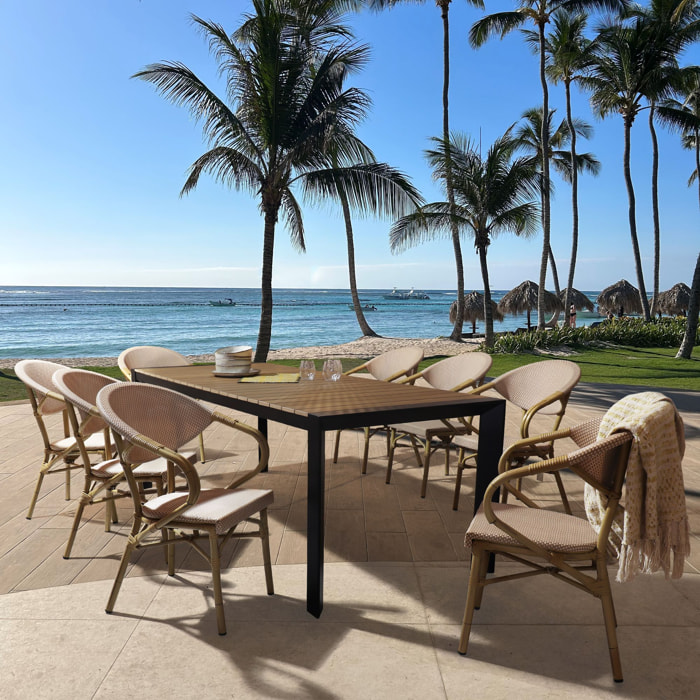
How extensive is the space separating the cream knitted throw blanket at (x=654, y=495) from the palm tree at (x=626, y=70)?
17.8m

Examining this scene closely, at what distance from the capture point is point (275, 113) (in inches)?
304

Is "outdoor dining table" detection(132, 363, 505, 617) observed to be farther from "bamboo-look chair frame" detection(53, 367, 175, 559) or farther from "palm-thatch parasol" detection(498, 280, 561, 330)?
"palm-thatch parasol" detection(498, 280, 561, 330)

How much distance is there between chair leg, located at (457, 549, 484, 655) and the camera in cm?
174

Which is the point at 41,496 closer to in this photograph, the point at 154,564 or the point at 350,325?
the point at 154,564

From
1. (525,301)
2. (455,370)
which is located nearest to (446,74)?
(525,301)

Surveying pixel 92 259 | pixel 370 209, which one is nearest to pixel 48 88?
pixel 370 209

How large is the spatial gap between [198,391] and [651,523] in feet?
6.89

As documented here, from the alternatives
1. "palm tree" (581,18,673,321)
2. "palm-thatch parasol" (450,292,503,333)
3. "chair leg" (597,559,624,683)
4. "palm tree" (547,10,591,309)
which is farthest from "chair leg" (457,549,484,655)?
"palm-thatch parasol" (450,292,503,333)

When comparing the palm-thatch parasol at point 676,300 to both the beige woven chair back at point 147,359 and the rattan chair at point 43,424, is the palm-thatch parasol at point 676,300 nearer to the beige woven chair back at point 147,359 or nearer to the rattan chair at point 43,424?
the beige woven chair back at point 147,359

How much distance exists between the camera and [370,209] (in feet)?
26.1

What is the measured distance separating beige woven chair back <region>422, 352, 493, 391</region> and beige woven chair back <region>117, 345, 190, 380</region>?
1.81m

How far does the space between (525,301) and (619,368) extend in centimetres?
1259

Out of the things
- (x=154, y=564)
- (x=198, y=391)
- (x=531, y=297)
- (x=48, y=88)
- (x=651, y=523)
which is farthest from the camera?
(x=531, y=297)

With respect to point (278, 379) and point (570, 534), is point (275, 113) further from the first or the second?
point (570, 534)
